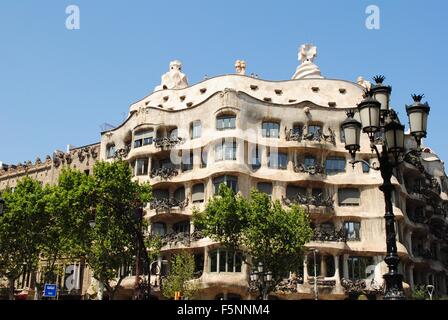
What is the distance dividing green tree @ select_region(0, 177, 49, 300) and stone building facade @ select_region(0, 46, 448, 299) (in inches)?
347

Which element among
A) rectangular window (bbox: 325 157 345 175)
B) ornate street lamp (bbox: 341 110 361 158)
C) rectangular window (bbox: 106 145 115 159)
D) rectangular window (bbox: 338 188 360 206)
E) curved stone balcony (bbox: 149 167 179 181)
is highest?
rectangular window (bbox: 106 145 115 159)

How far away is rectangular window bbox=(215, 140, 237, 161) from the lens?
4594cm

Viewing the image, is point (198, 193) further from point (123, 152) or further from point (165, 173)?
point (123, 152)

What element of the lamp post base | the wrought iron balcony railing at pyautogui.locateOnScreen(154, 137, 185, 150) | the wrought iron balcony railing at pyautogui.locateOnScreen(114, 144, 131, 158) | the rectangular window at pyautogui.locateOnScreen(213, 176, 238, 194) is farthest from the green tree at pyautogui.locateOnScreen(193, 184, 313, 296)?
the lamp post base

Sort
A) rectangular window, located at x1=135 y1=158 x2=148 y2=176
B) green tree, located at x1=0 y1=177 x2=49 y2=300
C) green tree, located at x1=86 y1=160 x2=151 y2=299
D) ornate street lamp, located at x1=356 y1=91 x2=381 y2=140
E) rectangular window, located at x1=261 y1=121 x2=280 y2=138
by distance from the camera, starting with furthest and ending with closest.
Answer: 1. rectangular window, located at x1=135 y1=158 x2=148 y2=176
2. rectangular window, located at x1=261 y1=121 x2=280 y2=138
3. green tree, located at x1=0 y1=177 x2=49 y2=300
4. green tree, located at x1=86 y1=160 x2=151 y2=299
5. ornate street lamp, located at x1=356 y1=91 x2=381 y2=140

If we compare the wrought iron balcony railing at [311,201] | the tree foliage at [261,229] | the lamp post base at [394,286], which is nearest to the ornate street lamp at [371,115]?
the lamp post base at [394,286]

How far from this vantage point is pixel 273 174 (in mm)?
47156

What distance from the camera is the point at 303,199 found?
46719 mm

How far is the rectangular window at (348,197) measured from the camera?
4800 cm

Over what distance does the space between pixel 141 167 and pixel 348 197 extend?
59.7 ft

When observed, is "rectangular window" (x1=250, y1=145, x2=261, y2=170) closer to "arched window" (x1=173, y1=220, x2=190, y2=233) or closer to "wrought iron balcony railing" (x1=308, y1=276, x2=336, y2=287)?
"arched window" (x1=173, y1=220, x2=190, y2=233)

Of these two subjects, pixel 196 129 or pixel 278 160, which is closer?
pixel 278 160

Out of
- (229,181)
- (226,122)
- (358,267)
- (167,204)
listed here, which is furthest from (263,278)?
(226,122)

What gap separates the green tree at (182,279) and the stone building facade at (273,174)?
5.15 ft
